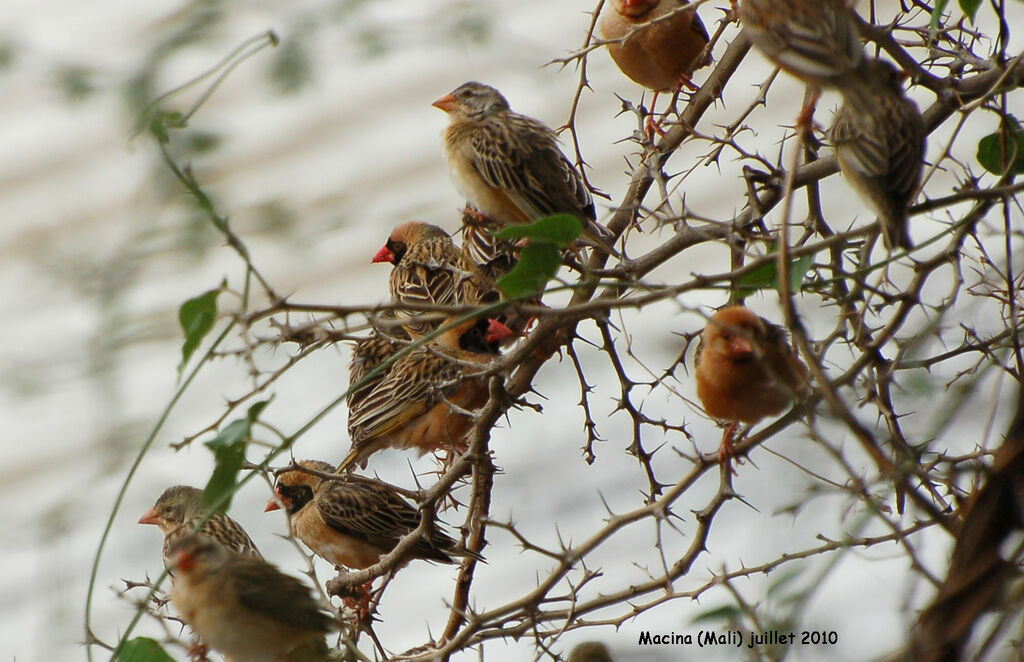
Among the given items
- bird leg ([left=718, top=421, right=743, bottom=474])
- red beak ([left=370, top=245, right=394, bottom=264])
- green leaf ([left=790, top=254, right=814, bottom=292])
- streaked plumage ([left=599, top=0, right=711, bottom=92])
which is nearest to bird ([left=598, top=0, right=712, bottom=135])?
streaked plumage ([left=599, top=0, right=711, bottom=92])

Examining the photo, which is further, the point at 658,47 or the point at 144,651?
the point at 658,47

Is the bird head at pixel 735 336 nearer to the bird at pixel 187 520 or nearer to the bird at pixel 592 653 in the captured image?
the bird at pixel 592 653

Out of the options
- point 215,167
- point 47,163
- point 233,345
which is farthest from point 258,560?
point 47,163

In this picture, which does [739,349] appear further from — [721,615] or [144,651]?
[144,651]

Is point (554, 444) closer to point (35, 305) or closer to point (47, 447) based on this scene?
point (47, 447)

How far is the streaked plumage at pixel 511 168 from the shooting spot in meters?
4.55

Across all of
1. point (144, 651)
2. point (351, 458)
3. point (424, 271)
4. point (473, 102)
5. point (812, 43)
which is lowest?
point (144, 651)

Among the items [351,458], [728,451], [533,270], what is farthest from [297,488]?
[533,270]

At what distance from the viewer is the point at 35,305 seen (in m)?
1.89

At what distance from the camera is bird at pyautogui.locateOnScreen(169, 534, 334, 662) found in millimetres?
3111

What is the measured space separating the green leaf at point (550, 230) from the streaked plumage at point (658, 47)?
97.7 inches

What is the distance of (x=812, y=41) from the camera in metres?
2.43

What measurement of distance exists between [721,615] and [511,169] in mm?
3055

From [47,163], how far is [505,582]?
3610mm
